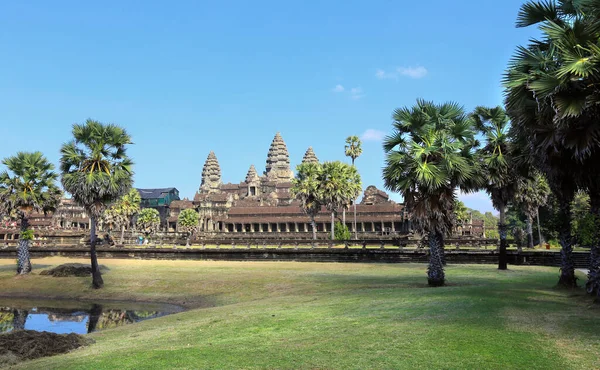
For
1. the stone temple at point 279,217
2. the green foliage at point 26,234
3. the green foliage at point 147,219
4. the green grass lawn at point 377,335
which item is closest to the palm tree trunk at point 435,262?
the green grass lawn at point 377,335

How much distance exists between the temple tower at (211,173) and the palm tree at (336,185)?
106 metres

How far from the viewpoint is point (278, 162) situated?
16688 centimetres

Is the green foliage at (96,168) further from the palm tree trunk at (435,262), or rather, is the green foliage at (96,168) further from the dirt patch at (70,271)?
the palm tree trunk at (435,262)

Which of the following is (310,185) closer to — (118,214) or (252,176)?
(118,214)

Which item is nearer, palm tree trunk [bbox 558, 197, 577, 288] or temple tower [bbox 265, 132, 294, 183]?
palm tree trunk [bbox 558, 197, 577, 288]

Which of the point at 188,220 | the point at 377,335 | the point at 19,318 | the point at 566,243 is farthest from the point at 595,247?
the point at 188,220

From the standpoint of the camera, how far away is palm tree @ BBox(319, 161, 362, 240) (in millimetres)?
64125

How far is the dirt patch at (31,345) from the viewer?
1116 centimetres

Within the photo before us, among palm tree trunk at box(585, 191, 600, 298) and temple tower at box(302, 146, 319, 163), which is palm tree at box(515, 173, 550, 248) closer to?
palm tree trunk at box(585, 191, 600, 298)

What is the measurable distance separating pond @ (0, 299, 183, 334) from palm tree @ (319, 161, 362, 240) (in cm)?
4092

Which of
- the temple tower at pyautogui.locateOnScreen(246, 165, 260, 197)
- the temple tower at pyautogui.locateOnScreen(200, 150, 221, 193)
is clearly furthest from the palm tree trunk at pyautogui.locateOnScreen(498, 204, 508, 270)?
the temple tower at pyautogui.locateOnScreen(200, 150, 221, 193)

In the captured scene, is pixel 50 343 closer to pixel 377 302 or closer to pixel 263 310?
pixel 263 310

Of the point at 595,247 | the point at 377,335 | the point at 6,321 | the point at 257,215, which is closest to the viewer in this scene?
the point at 377,335

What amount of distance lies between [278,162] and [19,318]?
145 metres
